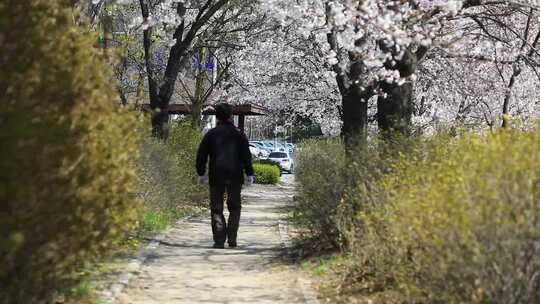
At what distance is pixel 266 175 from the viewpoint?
36.5 m

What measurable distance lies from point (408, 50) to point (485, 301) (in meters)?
7.25

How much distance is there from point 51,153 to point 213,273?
16.6ft

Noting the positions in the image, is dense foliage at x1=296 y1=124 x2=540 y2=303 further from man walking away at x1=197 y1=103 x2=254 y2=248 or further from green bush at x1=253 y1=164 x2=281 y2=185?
green bush at x1=253 y1=164 x2=281 y2=185

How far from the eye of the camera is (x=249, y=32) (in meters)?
24.0

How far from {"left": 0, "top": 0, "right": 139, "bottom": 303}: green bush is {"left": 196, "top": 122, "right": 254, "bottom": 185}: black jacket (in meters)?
5.73

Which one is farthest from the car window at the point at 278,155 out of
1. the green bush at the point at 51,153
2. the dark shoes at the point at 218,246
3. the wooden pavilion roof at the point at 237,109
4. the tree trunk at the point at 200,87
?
the green bush at the point at 51,153

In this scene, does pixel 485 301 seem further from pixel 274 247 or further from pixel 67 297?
pixel 274 247

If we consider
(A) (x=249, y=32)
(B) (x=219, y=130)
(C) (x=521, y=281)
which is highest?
(A) (x=249, y=32)

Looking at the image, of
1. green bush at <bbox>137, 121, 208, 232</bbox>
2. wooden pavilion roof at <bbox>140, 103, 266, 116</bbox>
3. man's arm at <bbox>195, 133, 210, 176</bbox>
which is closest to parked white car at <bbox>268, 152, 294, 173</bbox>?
wooden pavilion roof at <bbox>140, 103, 266, 116</bbox>

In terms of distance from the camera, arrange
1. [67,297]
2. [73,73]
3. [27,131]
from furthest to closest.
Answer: [67,297] < [73,73] < [27,131]

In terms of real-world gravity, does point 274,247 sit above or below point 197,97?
below

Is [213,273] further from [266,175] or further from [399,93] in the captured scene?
[266,175]

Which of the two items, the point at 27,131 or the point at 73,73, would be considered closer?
the point at 27,131

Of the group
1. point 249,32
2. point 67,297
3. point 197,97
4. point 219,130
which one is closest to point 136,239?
point 219,130
